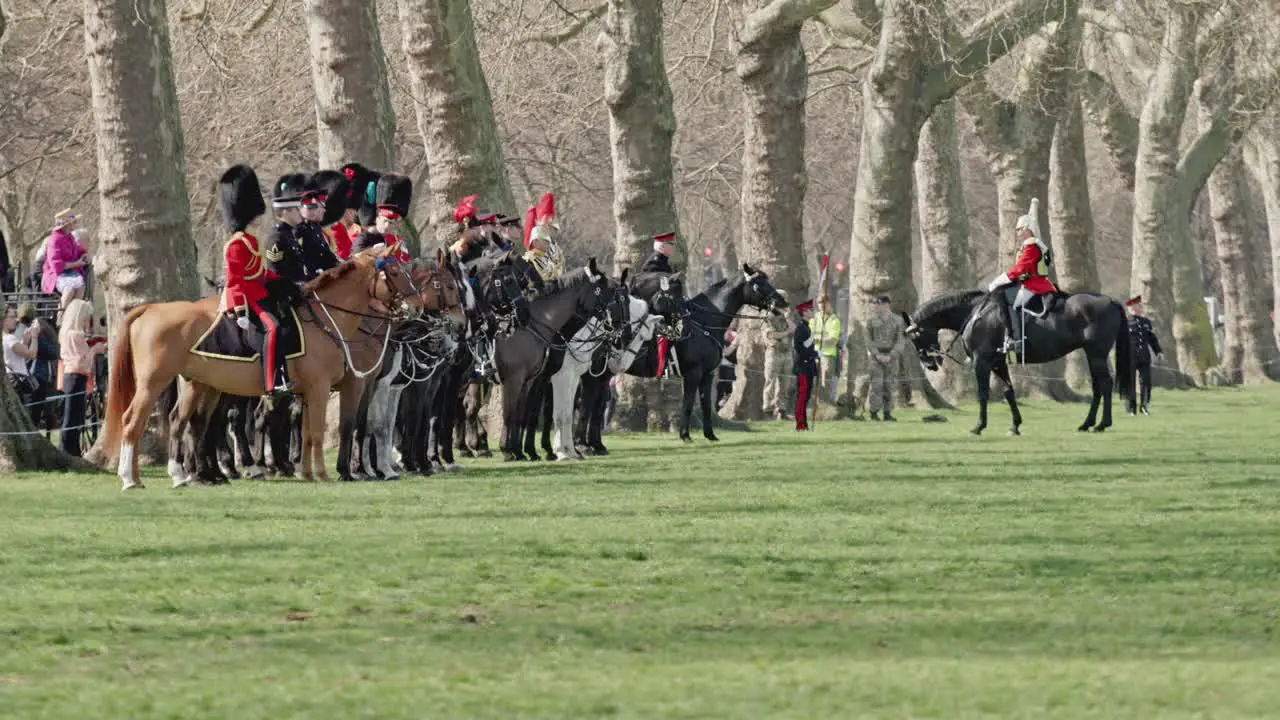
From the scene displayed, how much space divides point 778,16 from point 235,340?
1893 centimetres

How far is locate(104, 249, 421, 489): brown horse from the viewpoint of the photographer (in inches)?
796

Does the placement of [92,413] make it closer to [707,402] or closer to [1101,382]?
[707,402]

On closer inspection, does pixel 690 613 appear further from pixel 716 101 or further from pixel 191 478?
pixel 716 101

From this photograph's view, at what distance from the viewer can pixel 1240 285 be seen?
213ft

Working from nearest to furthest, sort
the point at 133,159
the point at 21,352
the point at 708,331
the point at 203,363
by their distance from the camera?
the point at 203,363, the point at 133,159, the point at 21,352, the point at 708,331

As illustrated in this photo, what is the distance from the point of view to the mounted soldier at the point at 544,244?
26344mm

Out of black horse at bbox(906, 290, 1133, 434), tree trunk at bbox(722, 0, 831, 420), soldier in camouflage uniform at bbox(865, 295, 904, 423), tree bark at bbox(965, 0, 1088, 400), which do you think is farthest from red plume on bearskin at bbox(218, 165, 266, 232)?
tree bark at bbox(965, 0, 1088, 400)

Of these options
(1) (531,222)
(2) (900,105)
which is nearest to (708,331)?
(1) (531,222)

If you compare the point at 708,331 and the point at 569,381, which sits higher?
the point at 708,331

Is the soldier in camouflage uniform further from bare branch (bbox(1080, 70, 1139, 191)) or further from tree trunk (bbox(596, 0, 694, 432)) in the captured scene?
bare branch (bbox(1080, 70, 1139, 191))

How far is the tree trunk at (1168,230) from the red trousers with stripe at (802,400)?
66.5 ft

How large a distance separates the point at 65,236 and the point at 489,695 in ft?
73.6

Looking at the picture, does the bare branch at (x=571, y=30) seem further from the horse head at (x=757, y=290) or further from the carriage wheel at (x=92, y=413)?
the carriage wheel at (x=92, y=413)

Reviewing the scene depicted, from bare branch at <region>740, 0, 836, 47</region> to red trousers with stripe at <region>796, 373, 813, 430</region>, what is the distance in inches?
214
